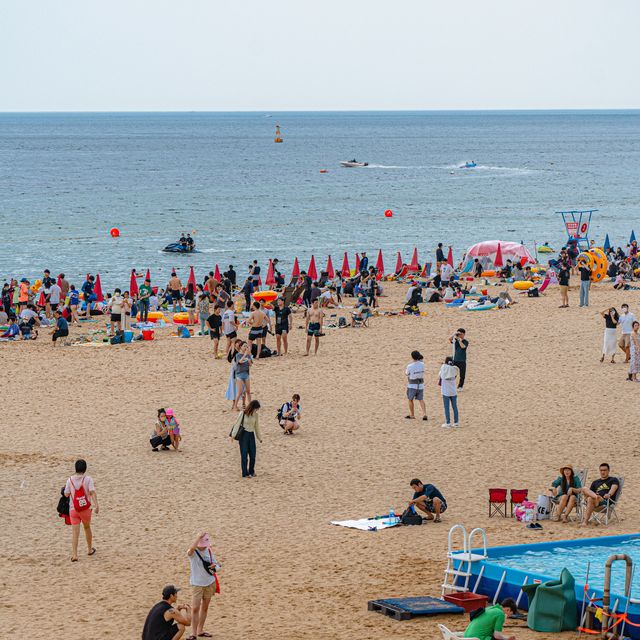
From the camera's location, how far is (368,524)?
12.8m

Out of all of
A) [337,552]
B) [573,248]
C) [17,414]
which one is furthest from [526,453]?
[573,248]

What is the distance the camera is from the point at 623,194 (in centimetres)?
8738

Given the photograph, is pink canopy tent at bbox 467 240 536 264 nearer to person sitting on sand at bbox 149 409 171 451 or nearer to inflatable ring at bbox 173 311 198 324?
inflatable ring at bbox 173 311 198 324

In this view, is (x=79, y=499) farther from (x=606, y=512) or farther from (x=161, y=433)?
(x=606, y=512)

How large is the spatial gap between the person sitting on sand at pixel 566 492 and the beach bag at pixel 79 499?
5.31 metres

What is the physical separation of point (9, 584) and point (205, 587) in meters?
2.71

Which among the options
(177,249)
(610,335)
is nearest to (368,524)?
(610,335)

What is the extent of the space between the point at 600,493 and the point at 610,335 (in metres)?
8.94

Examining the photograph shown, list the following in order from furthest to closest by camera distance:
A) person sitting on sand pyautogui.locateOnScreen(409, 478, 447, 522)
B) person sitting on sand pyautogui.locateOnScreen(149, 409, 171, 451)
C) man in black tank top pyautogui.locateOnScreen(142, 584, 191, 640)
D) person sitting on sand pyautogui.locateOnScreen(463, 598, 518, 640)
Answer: person sitting on sand pyautogui.locateOnScreen(149, 409, 171, 451)
person sitting on sand pyautogui.locateOnScreen(409, 478, 447, 522)
person sitting on sand pyautogui.locateOnScreen(463, 598, 518, 640)
man in black tank top pyautogui.locateOnScreen(142, 584, 191, 640)

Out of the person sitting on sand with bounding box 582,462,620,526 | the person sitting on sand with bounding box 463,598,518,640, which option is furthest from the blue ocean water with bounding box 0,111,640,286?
the person sitting on sand with bounding box 463,598,518,640

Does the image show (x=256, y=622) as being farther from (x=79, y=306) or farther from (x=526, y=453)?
(x=79, y=306)

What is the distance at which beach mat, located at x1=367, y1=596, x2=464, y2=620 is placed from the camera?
983 cm

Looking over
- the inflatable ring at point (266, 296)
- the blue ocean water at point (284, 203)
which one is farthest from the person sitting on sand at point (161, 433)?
the blue ocean water at point (284, 203)

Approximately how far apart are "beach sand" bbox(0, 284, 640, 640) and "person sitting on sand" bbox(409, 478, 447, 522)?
0.23 metres
